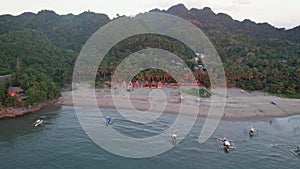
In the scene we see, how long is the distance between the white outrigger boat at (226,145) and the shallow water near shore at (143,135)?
403 mm

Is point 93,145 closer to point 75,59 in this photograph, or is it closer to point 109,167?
point 109,167

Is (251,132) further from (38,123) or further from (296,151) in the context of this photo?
(38,123)

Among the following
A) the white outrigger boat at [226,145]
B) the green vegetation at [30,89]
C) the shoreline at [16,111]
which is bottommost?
the white outrigger boat at [226,145]

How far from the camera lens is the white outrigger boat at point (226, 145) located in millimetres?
20203

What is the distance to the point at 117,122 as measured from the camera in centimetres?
2619

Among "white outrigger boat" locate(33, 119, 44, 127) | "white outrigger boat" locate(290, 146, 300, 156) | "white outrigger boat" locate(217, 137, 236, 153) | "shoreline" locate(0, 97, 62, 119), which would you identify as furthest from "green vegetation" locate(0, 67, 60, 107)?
"white outrigger boat" locate(290, 146, 300, 156)

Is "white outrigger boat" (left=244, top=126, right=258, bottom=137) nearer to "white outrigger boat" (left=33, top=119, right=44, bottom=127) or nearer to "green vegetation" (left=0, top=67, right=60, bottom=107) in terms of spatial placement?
"white outrigger boat" (left=33, top=119, right=44, bottom=127)

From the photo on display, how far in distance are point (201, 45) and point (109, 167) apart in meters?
53.5

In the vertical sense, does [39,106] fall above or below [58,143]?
above

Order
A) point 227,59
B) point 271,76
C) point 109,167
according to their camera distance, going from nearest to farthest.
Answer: point 109,167 < point 271,76 < point 227,59

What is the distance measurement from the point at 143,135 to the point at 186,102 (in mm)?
10888

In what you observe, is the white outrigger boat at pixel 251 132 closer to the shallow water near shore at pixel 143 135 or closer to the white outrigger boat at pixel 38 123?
the shallow water near shore at pixel 143 135

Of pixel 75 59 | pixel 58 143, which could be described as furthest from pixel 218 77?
pixel 58 143

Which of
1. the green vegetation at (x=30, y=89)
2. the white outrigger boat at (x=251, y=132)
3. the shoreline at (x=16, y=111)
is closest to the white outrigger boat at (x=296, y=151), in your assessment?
the white outrigger boat at (x=251, y=132)
